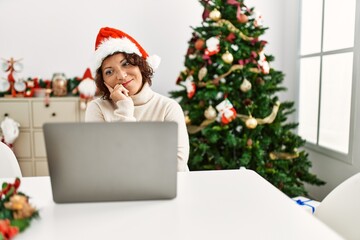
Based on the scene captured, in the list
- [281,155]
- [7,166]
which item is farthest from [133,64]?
[281,155]

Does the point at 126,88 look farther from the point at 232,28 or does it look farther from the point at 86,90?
the point at 86,90

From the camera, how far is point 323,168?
8.98 ft

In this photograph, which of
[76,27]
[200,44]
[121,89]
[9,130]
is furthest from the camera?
[76,27]

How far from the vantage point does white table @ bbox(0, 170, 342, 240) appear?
63cm

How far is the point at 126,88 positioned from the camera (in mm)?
1537

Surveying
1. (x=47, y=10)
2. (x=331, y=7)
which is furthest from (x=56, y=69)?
(x=331, y=7)

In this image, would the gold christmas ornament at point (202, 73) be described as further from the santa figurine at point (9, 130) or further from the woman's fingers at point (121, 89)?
the santa figurine at point (9, 130)

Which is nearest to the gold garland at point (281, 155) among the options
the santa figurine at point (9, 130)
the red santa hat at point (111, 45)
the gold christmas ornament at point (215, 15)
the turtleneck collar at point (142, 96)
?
the gold christmas ornament at point (215, 15)

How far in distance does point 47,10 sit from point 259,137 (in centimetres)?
230

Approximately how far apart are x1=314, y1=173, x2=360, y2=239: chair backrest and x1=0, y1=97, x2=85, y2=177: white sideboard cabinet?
2.50 m

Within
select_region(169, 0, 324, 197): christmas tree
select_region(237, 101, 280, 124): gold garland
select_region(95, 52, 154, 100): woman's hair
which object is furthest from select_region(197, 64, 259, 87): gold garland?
select_region(95, 52, 154, 100): woman's hair

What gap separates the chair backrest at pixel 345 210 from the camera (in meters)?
0.87

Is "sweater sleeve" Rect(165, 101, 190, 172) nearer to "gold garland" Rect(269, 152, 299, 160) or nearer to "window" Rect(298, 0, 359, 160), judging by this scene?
"gold garland" Rect(269, 152, 299, 160)

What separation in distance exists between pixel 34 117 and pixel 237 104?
182cm
